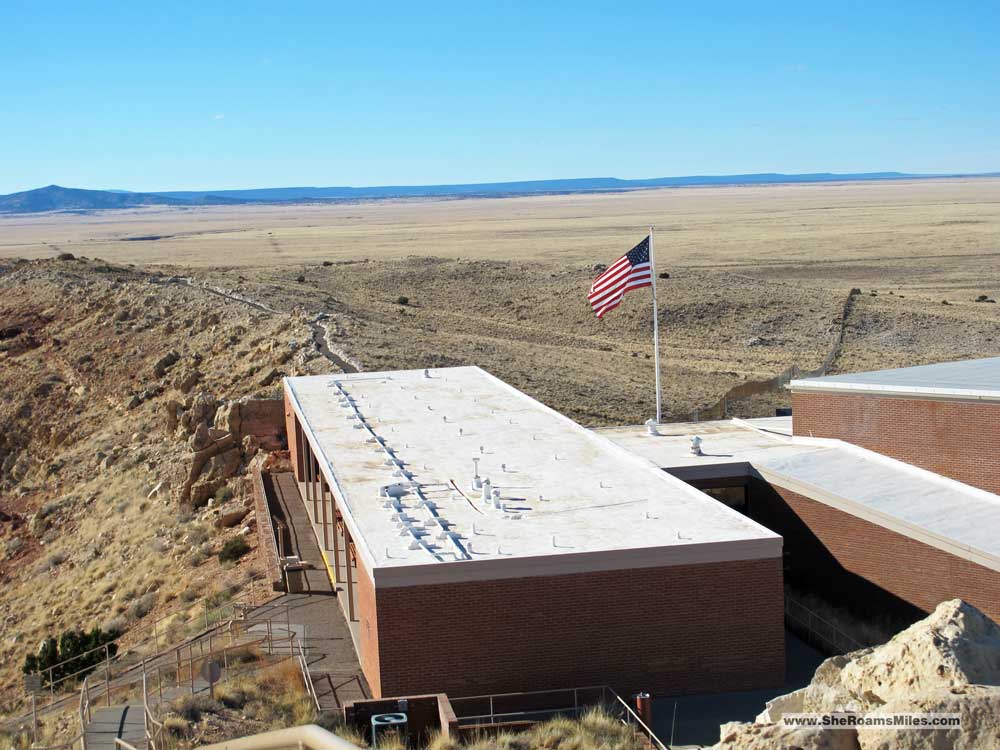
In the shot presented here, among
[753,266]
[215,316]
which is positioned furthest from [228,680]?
[753,266]

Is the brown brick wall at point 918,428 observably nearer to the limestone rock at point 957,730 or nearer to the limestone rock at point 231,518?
the limestone rock at point 231,518

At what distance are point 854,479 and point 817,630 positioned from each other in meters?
4.41

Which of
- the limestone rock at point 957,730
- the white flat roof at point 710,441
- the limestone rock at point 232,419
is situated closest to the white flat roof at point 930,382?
the white flat roof at point 710,441

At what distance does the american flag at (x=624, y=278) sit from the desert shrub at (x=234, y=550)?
11500mm

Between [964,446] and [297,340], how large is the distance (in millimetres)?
32705

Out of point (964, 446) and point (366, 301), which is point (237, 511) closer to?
point (964, 446)

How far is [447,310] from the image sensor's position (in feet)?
273

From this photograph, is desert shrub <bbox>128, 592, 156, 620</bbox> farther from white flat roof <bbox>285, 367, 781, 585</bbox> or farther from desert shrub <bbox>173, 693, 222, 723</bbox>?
desert shrub <bbox>173, 693, 222, 723</bbox>

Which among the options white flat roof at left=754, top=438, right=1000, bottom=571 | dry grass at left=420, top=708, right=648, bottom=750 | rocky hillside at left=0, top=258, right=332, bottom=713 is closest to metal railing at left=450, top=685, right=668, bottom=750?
dry grass at left=420, top=708, right=648, bottom=750

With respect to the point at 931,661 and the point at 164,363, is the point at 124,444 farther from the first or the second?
the point at 931,661

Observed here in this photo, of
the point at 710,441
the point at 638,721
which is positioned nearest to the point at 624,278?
the point at 710,441

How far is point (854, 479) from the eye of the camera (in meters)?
27.4

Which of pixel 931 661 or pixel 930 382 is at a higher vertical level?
pixel 930 382

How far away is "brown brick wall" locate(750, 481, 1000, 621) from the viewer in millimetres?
22984
